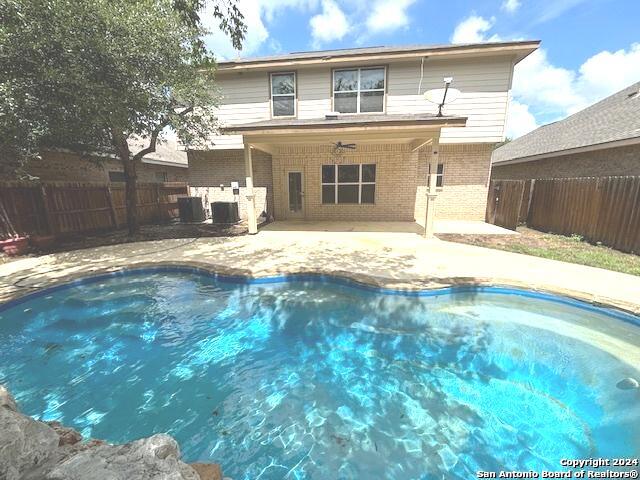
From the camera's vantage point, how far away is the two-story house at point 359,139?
9.92 m

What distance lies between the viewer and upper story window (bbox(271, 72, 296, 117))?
1106cm

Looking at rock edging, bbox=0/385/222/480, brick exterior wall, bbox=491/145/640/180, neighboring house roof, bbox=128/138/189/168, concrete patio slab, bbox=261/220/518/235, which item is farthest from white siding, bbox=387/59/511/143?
rock edging, bbox=0/385/222/480

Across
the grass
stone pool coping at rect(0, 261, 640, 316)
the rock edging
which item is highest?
the rock edging

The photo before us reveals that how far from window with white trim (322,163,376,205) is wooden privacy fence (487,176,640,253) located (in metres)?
4.79

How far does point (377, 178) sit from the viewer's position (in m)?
11.4

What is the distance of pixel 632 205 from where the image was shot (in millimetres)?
6562

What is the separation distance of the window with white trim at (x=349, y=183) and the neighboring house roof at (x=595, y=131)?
7.76 m

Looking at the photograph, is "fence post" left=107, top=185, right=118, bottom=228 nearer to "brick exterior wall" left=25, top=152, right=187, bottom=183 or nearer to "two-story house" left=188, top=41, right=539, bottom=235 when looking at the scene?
"brick exterior wall" left=25, top=152, right=187, bottom=183

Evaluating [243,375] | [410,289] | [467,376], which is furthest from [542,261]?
[243,375]

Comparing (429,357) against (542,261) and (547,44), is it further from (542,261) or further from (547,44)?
(547,44)

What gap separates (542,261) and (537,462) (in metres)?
5.17

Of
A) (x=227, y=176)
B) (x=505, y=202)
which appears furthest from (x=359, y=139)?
(x=227, y=176)

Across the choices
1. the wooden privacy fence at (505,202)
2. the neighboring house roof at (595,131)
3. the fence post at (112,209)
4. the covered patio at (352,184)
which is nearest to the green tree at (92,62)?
the fence post at (112,209)

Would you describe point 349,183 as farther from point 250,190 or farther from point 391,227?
point 250,190
